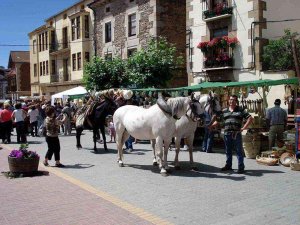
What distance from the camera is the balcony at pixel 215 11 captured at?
19625 millimetres

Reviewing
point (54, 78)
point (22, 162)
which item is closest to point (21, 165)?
point (22, 162)

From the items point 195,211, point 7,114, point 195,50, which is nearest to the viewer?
point 195,211

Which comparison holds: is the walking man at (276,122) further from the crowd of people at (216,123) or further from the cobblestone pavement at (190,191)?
the cobblestone pavement at (190,191)

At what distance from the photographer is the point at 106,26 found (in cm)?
3139

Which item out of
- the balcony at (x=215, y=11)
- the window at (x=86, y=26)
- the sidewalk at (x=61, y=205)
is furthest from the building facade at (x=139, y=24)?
the sidewalk at (x=61, y=205)

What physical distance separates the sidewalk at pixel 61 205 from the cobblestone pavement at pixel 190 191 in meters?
0.03

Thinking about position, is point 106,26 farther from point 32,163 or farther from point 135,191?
point 135,191

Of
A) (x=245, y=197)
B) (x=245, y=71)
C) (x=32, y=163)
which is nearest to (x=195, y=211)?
(x=245, y=197)

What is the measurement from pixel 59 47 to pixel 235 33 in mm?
26224

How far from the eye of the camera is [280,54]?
17453 mm

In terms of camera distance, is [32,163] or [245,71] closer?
[32,163]

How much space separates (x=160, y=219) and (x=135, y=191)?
5.91 ft

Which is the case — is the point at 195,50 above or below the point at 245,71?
above

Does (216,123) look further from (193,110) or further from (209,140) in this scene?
(209,140)
